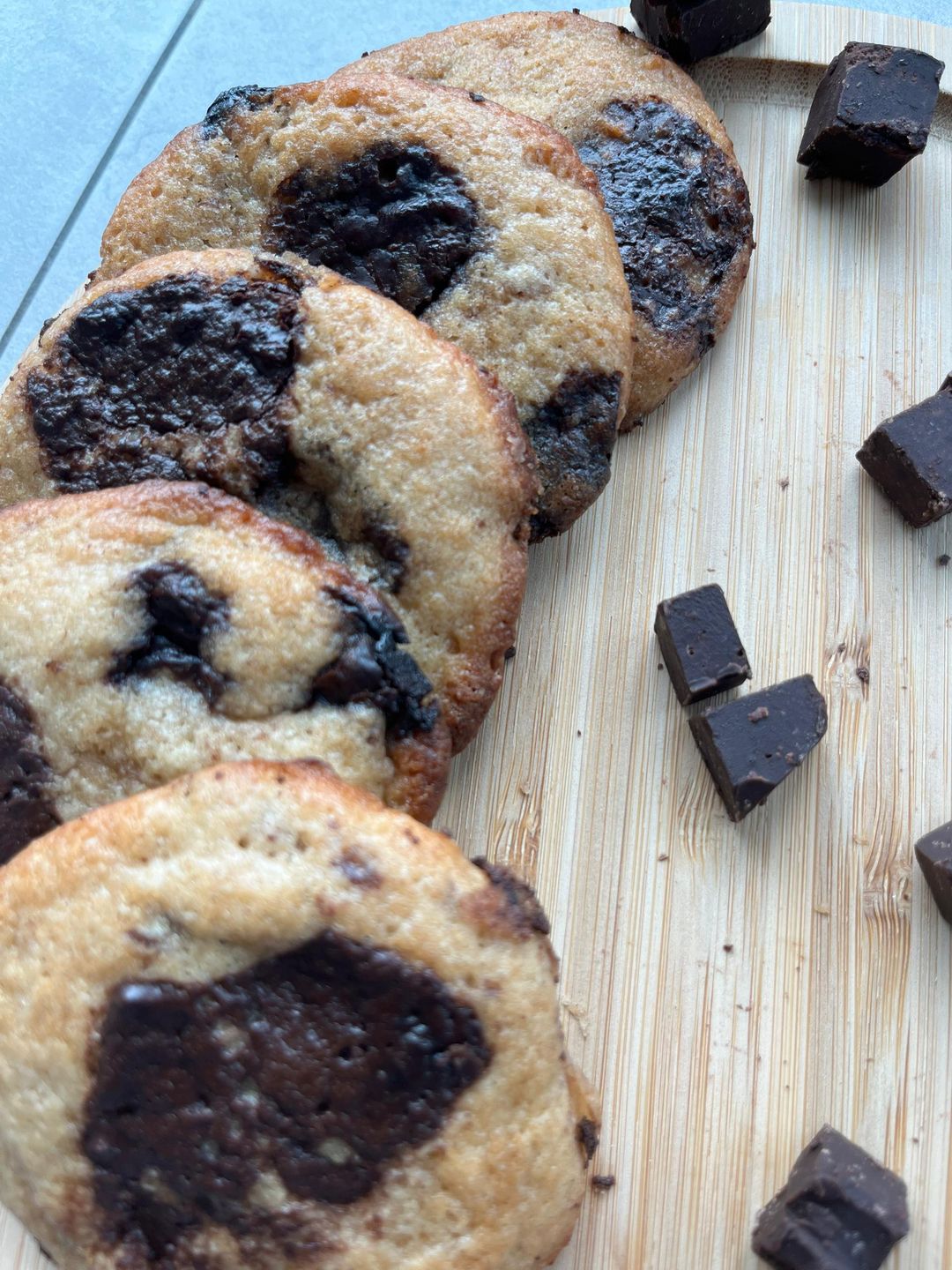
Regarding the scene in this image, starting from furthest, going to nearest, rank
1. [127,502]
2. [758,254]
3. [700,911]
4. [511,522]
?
[758,254], [700,911], [511,522], [127,502]

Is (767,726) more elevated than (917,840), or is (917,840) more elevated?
(767,726)

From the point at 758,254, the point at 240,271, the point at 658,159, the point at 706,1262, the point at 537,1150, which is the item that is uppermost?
the point at 240,271

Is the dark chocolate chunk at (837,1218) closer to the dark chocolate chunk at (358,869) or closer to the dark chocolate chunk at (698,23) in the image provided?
the dark chocolate chunk at (358,869)

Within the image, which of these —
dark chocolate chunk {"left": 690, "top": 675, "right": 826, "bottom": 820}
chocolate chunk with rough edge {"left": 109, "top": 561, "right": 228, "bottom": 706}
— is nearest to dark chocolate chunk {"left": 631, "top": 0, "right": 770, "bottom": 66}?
dark chocolate chunk {"left": 690, "top": 675, "right": 826, "bottom": 820}

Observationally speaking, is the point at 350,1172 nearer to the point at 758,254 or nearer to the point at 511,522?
the point at 511,522

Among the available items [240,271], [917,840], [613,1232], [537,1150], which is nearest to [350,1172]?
[537,1150]

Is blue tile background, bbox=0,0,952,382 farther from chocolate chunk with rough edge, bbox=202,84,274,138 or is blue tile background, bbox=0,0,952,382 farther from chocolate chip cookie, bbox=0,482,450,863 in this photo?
chocolate chip cookie, bbox=0,482,450,863
